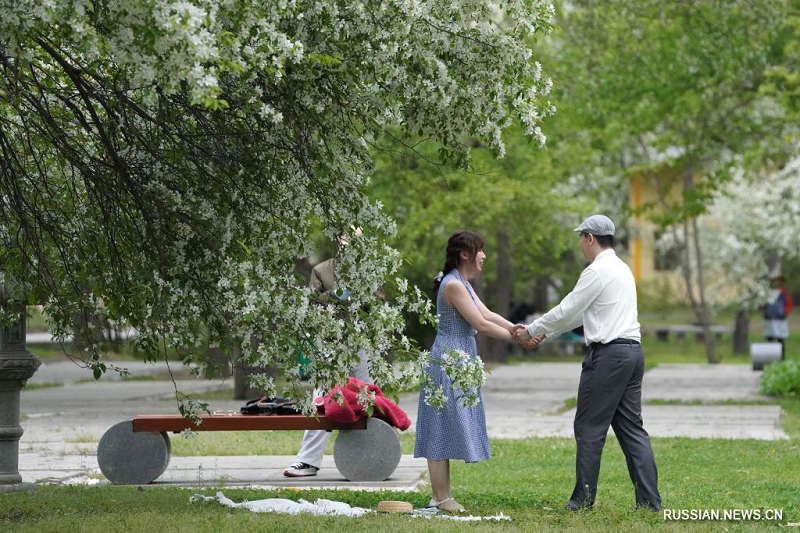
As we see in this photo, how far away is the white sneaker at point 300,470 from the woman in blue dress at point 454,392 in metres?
2.42

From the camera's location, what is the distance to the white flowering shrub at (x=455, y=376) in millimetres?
7238

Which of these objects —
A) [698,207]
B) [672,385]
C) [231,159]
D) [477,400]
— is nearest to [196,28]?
[231,159]

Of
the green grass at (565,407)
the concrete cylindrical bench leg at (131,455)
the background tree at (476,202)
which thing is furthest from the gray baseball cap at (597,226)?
the background tree at (476,202)

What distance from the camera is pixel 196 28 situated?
4.97 metres

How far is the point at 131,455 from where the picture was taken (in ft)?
32.4

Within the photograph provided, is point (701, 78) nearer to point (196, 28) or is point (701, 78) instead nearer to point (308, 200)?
point (308, 200)

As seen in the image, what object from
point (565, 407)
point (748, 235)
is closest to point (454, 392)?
point (565, 407)

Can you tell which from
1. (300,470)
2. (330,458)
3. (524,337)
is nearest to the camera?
(524,337)

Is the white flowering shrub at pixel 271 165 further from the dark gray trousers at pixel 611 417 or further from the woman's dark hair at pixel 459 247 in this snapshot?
the dark gray trousers at pixel 611 417

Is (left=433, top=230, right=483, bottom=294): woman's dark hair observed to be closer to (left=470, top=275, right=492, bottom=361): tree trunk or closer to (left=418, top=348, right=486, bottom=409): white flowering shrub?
(left=418, top=348, right=486, bottom=409): white flowering shrub

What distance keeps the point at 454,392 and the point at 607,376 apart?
96cm

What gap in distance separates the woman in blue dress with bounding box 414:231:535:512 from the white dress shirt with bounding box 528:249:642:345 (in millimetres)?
521

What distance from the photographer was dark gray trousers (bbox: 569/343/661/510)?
799 cm

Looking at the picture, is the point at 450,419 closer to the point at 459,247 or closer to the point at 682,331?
the point at 459,247
